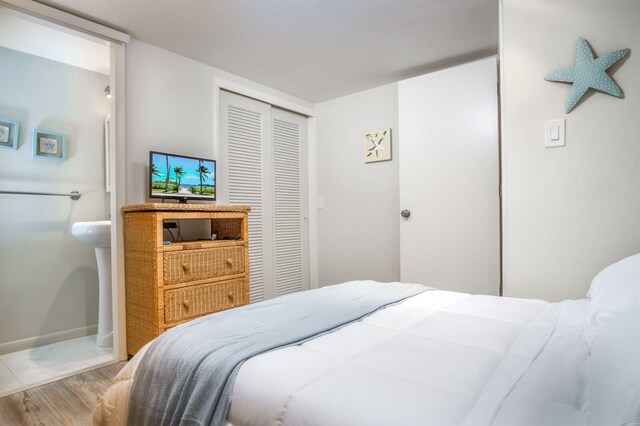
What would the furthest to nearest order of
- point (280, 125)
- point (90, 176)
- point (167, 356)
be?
point (280, 125) < point (90, 176) < point (167, 356)

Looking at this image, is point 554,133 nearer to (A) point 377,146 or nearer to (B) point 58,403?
(A) point 377,146

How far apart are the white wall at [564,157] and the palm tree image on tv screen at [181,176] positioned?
2004 millimetres

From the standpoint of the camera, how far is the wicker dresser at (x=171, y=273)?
7.14ft

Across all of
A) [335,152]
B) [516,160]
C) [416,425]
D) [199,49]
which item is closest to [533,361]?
[416,425]

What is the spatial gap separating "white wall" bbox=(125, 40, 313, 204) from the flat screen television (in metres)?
0.19

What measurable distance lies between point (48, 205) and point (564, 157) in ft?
11.5

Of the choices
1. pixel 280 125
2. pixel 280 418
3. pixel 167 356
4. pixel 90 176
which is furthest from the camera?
pixel 280 125

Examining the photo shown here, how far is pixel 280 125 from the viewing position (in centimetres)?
373

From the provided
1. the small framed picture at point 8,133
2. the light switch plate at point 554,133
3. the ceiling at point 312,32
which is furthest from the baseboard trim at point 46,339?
the light switch plate at point 554,133

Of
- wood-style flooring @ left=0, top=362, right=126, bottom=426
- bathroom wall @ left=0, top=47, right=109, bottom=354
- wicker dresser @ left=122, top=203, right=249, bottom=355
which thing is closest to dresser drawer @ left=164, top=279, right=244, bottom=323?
wicker dresser @ left=122, top=203, right=249, bottom=355

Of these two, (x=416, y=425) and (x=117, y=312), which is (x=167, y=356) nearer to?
(x=416, y=425)

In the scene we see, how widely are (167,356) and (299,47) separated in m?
2.35

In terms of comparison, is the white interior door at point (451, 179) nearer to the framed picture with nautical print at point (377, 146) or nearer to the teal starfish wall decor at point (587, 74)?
the framed picture with nautical print at point (377, 146)

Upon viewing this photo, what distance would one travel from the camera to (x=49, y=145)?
2.88 metres
